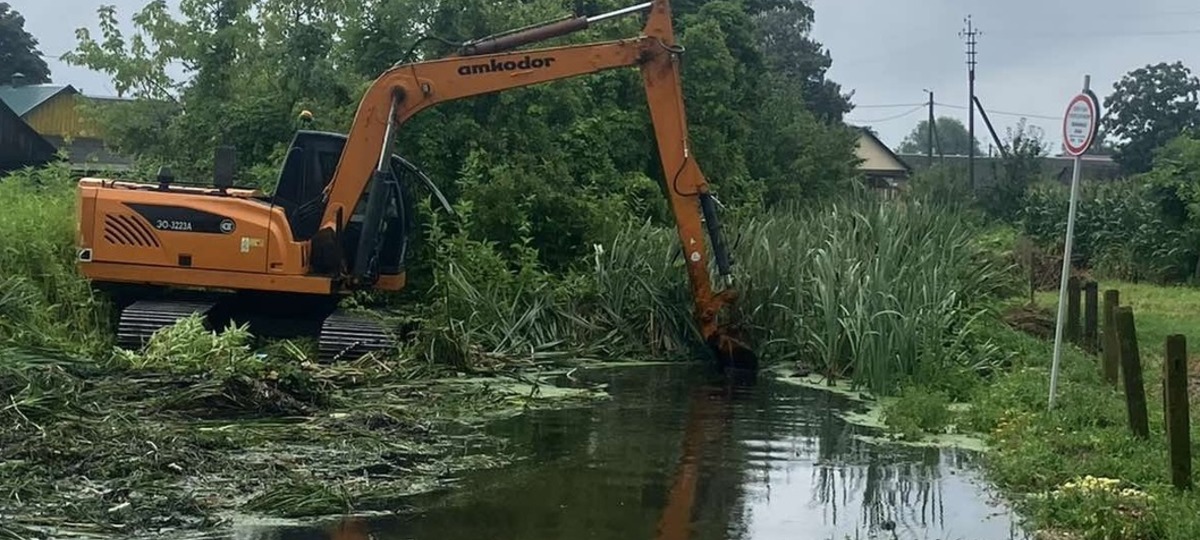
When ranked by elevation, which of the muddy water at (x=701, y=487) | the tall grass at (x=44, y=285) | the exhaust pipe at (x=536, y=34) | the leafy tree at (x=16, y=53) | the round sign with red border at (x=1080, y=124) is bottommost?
the muddy water at (x=701, y=487)

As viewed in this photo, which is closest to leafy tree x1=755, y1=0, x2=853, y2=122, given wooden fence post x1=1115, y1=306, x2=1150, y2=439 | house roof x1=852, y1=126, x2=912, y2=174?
house roof x1=852, y1=126, x2=912, y2=174

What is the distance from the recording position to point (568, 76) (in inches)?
623

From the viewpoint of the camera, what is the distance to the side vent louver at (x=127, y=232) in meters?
15.0

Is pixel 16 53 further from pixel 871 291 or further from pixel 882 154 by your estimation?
pixel 871 291

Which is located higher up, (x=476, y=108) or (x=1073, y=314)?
(x=476, y=108)

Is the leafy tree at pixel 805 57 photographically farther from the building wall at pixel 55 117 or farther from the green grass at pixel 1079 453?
the green grass at pixel 1079 453

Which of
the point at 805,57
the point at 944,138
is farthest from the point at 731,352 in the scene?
the point at 944,138

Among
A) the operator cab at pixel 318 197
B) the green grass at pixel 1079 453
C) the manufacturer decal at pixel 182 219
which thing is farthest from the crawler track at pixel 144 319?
the green grass at pixel 1079 453

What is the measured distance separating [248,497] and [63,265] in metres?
7.78

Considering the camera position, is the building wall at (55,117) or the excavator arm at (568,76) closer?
the excavator arm at (568,76)

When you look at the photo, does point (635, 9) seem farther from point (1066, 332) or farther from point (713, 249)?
point (1066, 332)

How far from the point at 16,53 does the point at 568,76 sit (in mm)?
63116

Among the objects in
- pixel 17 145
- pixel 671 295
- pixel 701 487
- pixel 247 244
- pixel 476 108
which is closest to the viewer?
pixel 701 487

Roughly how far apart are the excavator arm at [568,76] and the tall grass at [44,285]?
8.73ft
